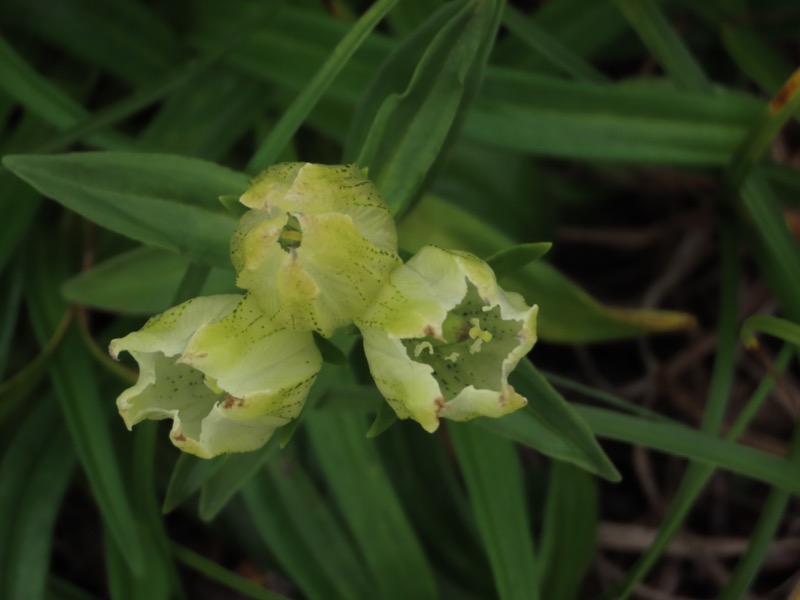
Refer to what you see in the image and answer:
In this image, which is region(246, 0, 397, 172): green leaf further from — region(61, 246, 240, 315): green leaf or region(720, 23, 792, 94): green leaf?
region(720, 23, 792, 94): green leaf

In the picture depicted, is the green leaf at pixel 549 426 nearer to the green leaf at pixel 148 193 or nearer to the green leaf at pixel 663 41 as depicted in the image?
the green leaf at pixel 148 193

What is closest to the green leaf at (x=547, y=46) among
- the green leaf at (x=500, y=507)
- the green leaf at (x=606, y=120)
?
the green leaf at (x=606, y=120)

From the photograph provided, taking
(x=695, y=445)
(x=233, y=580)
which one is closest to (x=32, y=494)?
(x=233, y=580)

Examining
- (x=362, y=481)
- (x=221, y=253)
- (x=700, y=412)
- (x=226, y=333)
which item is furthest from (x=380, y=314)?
(x=700, y=412)

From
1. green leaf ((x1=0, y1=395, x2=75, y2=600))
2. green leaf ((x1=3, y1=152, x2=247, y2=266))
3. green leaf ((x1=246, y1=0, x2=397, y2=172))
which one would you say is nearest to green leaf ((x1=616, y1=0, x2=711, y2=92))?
green leaf ((x1=246, y1=0, x2=397, y2=172))

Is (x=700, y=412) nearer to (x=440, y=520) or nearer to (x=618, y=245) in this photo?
(x=618, y=245)

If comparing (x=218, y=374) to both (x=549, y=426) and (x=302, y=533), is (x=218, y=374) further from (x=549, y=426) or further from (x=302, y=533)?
(x=302, y=533)
